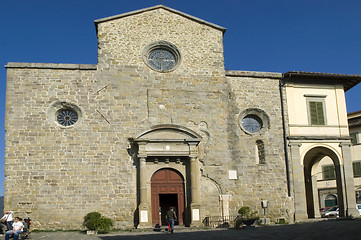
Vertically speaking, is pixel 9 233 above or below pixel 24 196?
below

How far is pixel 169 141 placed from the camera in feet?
62.9

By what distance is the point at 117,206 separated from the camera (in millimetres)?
18297

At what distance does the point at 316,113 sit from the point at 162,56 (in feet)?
27.0

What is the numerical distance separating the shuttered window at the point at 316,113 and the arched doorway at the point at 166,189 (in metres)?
7.44

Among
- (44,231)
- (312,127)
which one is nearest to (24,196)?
(44,231)

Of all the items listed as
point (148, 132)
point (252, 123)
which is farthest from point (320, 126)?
point (148, 132)

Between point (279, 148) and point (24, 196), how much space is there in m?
11.7

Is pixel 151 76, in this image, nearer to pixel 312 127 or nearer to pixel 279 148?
pixel 279 148

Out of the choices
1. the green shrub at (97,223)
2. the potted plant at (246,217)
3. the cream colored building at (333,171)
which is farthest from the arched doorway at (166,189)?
the cream colored building at (333,171)

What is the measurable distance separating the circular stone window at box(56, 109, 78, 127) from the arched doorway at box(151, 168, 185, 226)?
14.2ft

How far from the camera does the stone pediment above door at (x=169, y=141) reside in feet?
62.1

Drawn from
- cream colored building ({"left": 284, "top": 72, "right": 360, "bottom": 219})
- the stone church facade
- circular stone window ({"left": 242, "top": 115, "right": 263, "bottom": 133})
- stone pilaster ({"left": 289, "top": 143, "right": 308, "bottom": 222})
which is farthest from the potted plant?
circular stone window ({"left": 242, "top": 115, "right": 263, "bottom": 133})

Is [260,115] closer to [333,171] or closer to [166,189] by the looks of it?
[166,189]

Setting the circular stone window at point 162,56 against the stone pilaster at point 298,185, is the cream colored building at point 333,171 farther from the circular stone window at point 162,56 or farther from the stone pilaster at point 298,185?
the circular stone window at point 162,56
